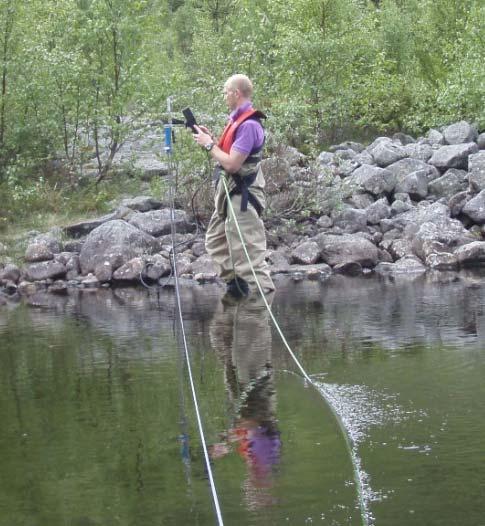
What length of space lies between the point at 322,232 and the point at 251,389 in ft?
33.4

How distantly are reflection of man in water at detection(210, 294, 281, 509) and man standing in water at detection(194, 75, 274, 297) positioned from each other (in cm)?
37

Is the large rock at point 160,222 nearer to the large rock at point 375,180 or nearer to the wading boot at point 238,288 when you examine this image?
the large rock at point 375,180

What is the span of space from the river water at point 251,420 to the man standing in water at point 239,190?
0.57m

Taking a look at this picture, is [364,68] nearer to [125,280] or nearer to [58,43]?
[58,43]

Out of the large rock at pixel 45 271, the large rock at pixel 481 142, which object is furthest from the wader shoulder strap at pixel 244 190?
the large rock at pixel 481 142

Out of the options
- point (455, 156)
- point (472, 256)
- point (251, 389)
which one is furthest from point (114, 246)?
point (251, 389)

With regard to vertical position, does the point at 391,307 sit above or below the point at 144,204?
below

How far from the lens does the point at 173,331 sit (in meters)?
9.10

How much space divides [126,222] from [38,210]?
2891mm

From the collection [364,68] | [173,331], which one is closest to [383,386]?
[173,331]

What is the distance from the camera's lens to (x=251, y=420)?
18.5 feet

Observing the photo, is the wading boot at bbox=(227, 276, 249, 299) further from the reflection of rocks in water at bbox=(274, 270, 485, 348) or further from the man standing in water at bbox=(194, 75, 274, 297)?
the reflection of rocks in water at bbox=(274, 270, 485, 348)

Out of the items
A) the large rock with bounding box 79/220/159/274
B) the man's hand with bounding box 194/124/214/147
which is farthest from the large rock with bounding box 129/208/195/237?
the man's hand with bounding box 194/124/214/147

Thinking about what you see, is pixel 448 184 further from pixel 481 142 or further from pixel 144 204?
pixel 144 204
